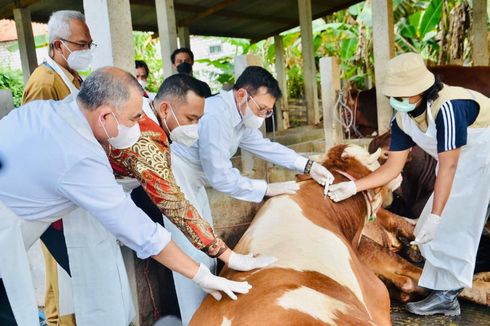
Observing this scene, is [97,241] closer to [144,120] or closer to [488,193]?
[144,120]

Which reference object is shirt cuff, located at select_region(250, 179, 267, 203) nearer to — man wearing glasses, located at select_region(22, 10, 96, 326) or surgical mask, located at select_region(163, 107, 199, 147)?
surgical mask, located at select_region(163, 107, 199, 147)

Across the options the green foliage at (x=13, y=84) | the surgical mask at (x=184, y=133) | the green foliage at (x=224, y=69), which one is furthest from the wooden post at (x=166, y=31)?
the green foliage at (x=13, y=84)

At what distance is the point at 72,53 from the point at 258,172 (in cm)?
168

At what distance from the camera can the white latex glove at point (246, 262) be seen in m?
2.22

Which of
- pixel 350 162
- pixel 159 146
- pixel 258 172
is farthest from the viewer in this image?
pixel 258 172

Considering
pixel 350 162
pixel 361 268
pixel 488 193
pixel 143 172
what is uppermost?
pixel 143 172

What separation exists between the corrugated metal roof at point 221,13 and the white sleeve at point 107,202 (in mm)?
6509

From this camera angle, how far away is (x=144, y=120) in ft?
7.29

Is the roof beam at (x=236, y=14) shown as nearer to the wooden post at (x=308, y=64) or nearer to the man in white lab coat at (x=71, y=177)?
the wooden post at (x=308, y=64)

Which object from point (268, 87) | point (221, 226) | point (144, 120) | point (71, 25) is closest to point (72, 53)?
point (71, 25)

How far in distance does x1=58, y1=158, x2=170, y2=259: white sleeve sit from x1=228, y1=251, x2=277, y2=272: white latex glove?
16.3 inches

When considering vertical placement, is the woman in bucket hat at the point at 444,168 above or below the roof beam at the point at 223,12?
below

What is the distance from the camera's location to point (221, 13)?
30.8 ft

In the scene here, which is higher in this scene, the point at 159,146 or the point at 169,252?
the point at 159,146
